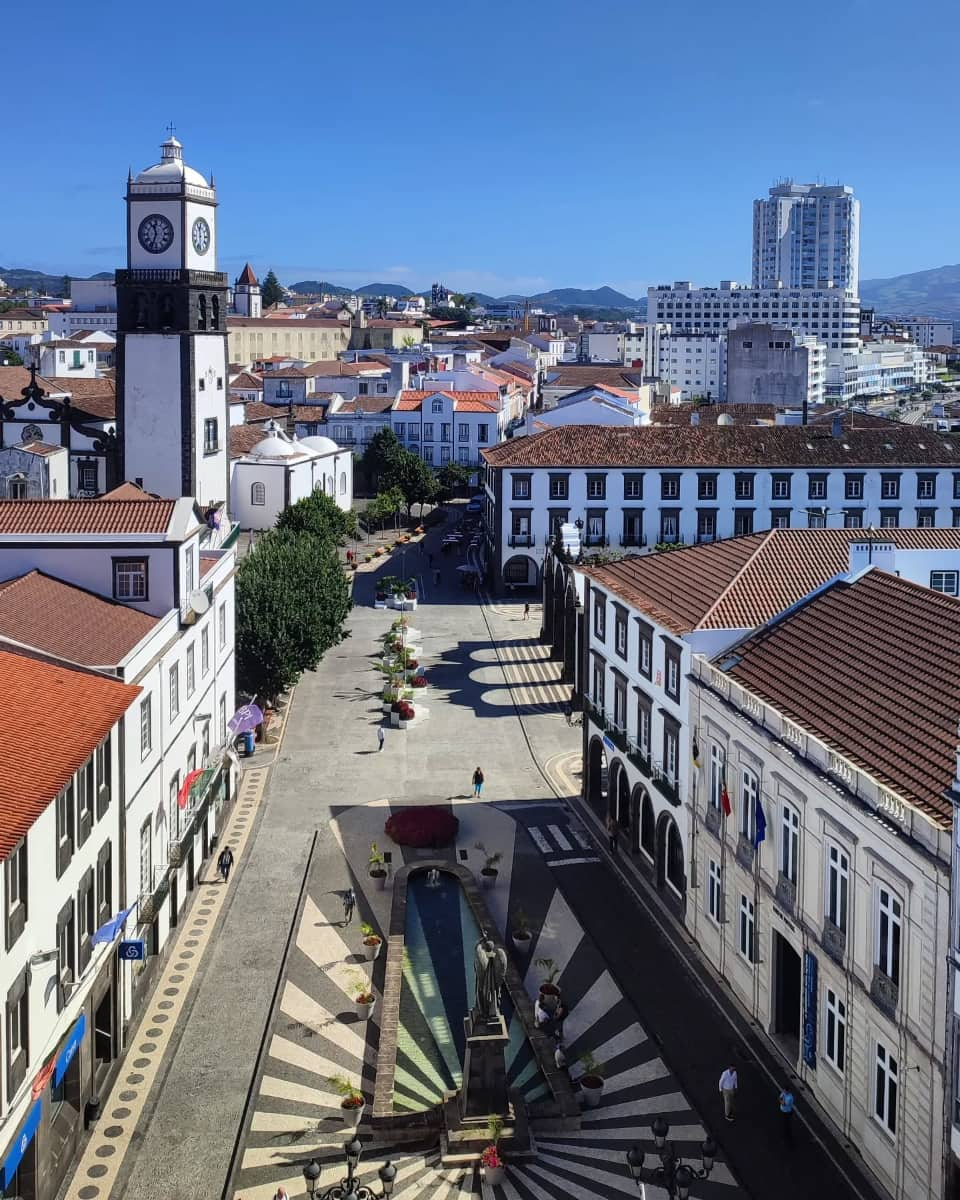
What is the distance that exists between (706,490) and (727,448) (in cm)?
340

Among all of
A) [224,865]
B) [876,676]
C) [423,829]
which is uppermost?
[876,676]

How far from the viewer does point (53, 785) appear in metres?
23.9

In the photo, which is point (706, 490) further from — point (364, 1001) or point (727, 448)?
point (364, 1001)

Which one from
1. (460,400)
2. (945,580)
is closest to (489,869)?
(945,580)

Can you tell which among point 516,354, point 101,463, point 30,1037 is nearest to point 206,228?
point 101,463

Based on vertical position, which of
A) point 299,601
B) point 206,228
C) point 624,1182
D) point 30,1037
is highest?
point 206,228

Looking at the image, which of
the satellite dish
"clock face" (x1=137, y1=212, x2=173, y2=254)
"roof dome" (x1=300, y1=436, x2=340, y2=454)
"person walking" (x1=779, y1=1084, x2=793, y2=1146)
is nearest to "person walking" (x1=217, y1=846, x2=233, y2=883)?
the satellite dish

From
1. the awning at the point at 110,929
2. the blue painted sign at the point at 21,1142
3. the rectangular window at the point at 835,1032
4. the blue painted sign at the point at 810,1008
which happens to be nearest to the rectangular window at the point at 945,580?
the blue painted sign at the point at 810,1008

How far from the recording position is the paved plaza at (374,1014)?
27.5m

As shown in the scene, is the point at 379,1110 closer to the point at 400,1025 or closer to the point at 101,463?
the point at 400,1025

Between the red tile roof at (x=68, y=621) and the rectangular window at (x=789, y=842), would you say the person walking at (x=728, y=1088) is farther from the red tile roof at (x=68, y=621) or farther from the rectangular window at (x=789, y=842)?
the red tile roof at (x=68, y=621)

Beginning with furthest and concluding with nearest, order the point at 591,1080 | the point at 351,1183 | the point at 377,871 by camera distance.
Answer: the point at 377,871
the point at 591,1080
the point at 351,1183

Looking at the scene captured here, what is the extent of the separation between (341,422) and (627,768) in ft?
307

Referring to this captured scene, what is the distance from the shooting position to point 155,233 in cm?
7106
